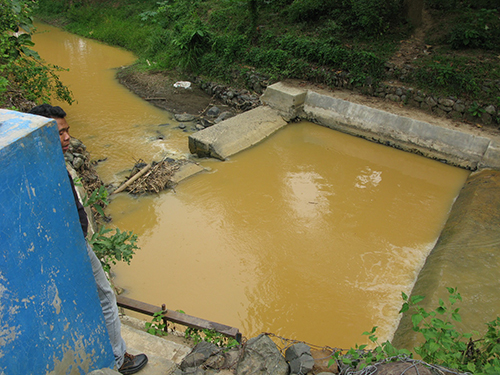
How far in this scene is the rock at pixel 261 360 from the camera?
2504mm

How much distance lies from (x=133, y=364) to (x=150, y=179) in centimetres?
433

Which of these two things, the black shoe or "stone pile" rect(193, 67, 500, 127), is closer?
the black shoe

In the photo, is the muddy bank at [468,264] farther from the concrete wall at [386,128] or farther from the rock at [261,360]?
the rock at [261,360]

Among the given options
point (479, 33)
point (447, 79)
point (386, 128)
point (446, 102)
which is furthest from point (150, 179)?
point (479, 33)

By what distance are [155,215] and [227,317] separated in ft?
7.73

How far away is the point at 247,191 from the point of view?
21.5ft

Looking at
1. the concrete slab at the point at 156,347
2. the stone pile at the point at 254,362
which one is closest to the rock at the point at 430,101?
the stone pile at the point at 254,362

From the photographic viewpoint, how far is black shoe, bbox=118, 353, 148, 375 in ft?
8.13

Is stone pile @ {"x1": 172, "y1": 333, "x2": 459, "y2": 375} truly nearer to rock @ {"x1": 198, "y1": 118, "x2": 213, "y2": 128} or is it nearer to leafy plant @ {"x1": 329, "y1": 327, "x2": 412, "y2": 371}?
leafy plant @ {"x1": 329, "y1": 327, "x2": 412, "y2": 371}

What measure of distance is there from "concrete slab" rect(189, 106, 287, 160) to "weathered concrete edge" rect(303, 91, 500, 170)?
1030 mm

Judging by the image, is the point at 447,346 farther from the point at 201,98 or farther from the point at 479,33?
the point at 201,98

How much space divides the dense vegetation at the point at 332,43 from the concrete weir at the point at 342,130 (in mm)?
829

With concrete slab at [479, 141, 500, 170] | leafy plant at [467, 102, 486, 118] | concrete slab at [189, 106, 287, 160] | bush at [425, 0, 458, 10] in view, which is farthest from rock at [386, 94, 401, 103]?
bush at [425, 0, 458, 10]

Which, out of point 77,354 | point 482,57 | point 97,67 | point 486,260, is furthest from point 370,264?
point 97,67
